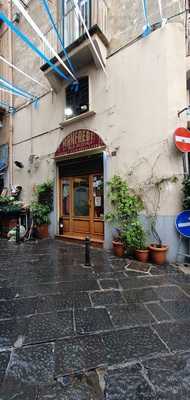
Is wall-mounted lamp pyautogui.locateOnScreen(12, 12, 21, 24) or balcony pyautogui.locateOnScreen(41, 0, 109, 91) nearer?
balcony pyautogui.locateOnScreen(41, 0, 109, 91)

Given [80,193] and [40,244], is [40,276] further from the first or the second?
[80,193]

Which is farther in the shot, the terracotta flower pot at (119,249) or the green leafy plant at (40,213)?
the green leafy plant at (40,213)

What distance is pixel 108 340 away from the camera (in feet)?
7.47

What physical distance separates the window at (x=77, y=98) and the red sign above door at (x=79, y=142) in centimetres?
79

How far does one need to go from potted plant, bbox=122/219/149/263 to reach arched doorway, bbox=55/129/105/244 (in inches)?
61.9

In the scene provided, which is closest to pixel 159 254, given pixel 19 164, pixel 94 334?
pixel 94 334

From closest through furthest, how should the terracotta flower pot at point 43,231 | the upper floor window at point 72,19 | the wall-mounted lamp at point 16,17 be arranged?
the upper floor window at point 72,19 < the terracotta flower pot at point 43,231 < the wall-mounted lamp at point 16,17

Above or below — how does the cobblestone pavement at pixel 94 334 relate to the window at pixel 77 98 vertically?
below

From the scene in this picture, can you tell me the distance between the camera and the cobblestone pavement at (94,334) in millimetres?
1716

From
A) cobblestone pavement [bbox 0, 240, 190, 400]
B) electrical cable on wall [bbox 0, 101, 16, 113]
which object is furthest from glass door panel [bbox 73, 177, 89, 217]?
electrical cable on wall [bbox 0, 101, 16, 113]

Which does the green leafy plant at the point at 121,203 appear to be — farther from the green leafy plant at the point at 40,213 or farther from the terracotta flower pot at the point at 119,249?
the green leafy plant at the point at 40,213

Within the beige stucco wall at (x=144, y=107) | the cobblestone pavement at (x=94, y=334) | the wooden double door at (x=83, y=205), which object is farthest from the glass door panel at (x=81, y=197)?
the cobblestone pavement at (x=94, y=334)

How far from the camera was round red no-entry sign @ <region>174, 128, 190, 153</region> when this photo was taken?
4.88 m

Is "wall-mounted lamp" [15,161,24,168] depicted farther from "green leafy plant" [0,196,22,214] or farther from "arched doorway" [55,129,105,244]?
"arched doorway" [55,129,105,244]
